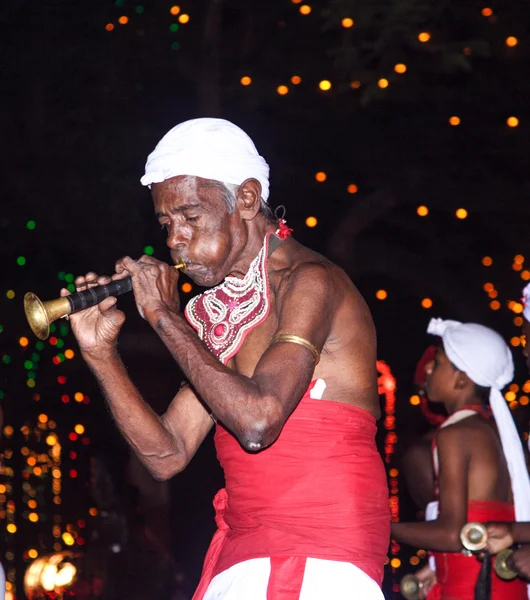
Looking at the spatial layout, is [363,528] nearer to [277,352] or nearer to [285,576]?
[285,576]

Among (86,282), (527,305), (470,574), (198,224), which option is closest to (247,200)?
(198,224)

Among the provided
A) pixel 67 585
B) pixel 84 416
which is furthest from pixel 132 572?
pixel 84 416

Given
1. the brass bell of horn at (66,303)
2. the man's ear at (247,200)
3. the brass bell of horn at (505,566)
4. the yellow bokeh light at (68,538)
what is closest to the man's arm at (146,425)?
the brass bell of horn at (66,303)

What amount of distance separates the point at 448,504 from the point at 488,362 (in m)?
0.89

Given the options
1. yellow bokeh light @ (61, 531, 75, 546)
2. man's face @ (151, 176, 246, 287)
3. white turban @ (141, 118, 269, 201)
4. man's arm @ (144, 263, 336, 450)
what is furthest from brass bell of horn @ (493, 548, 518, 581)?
yellow bokeh light @ (61, 531, 75, 546)

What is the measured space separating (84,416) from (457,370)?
650 centimetres

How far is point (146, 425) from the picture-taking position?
345 cm

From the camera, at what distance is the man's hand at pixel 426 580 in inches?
205

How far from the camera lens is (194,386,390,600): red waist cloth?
2.97 metres

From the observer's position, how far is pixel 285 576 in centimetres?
292

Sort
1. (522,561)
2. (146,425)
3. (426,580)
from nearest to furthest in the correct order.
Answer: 1. (146,425)
2. (522,561)
3. (426,580)

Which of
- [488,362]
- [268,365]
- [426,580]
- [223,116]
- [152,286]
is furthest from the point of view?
[223,116]

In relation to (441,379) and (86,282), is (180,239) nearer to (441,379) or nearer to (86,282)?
(86,282)

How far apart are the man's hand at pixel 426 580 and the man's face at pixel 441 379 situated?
0.88 meters
